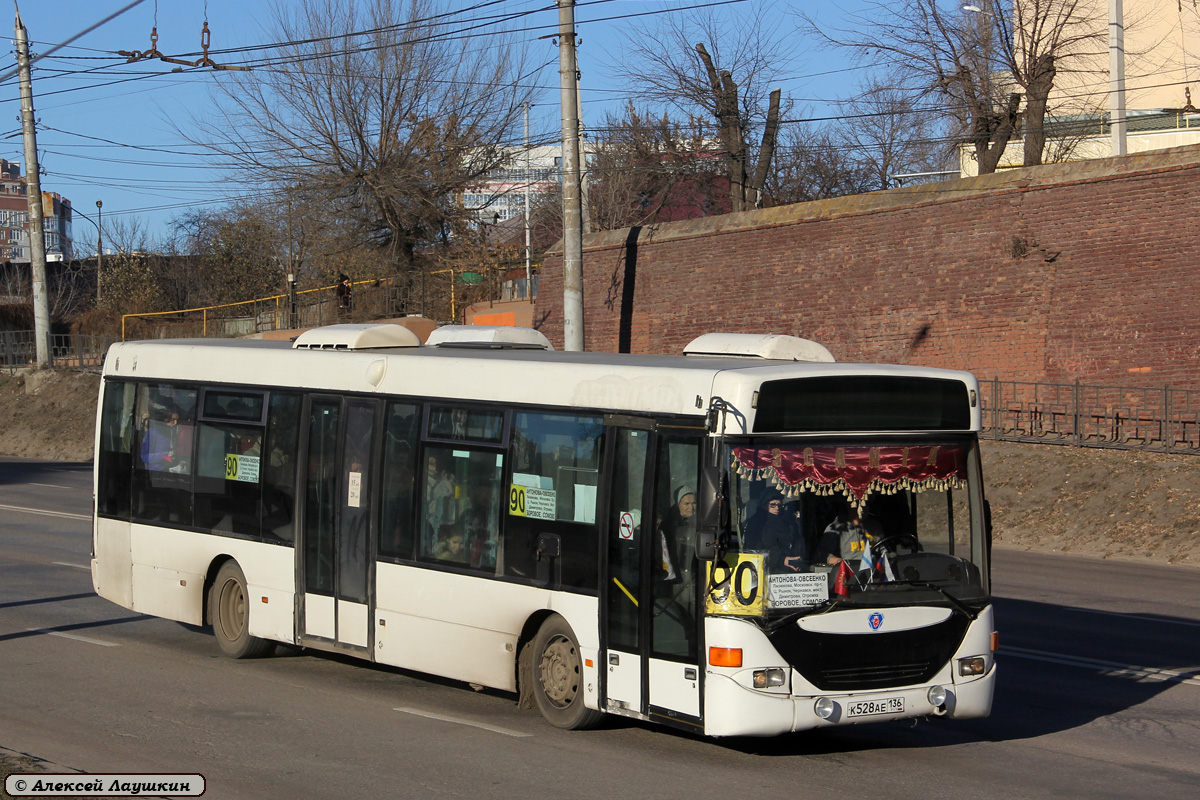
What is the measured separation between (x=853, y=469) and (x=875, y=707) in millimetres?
1358

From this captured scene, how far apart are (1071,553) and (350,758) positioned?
14375mm

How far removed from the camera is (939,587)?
306 inches

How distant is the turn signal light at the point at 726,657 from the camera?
724 centimetres

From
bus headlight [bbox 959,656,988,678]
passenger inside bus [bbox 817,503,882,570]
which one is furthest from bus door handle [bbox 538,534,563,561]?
bus headlight [bbox 959,656,988,678]

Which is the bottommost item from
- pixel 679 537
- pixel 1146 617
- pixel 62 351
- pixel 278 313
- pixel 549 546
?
pixel 1146 617

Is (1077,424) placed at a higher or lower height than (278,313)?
lower

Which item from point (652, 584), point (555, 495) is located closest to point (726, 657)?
point (652, 584)

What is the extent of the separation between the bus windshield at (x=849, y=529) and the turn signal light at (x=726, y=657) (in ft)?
0.72

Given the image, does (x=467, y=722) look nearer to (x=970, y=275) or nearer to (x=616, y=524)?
(x=616, y=524)

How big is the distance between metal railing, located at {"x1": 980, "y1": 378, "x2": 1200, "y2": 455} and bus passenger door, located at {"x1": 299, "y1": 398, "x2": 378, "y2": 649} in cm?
1474

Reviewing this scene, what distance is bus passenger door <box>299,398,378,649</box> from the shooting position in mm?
9852

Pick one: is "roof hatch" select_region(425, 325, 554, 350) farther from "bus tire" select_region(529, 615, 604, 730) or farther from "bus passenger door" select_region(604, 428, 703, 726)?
"bus tire" select_region(529, 615, 604, 730)

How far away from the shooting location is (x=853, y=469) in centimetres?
759

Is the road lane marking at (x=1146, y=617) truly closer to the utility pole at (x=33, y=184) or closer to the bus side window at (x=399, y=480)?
the bus side window at (x=399, y=480)
